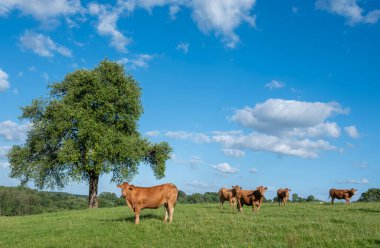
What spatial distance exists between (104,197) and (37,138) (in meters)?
58.8

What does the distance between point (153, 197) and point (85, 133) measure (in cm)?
2139

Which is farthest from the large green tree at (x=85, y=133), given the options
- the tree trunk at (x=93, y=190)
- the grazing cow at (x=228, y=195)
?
the grazing cow at (x=228, y=195)

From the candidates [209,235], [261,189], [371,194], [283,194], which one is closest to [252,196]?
[261,189]

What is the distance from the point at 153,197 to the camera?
18.9 metres

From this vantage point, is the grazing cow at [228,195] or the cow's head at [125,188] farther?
the grazing cow at [228,195]

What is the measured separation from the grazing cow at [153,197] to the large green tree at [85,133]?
19500mm

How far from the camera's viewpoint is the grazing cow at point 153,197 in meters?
18.9

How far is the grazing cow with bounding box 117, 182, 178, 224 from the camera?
18.9 metres

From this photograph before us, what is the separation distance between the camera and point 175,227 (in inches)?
674

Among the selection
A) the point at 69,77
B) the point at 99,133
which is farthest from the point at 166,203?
the point at 69,77

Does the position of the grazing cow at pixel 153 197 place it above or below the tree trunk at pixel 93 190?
below

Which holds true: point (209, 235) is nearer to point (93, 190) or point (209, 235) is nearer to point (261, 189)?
point (261, 189)

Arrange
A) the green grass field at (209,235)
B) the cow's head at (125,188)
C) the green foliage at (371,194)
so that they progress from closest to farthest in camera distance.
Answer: the green grass field at (209,235), the cow's head at (125,188), the green foliage at (371,194)

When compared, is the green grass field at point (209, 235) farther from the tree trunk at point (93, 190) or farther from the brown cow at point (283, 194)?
the tree trunk at point (93, 190)
